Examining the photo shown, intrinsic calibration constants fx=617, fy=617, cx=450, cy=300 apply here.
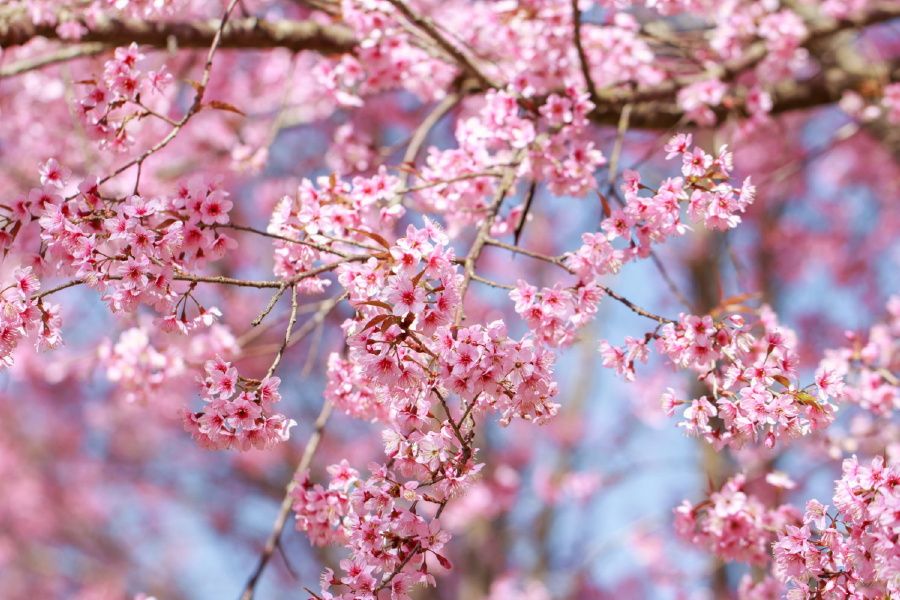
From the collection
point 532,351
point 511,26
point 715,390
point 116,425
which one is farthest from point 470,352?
point 116,425

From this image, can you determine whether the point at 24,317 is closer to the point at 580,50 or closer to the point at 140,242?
the point at 140,242

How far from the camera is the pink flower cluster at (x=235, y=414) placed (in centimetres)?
158

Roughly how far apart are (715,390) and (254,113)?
5.55 metres

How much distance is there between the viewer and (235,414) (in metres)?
1.58

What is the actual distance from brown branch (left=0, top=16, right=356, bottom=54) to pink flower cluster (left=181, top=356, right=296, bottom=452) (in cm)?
208

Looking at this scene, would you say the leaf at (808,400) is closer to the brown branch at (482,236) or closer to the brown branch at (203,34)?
the brown branch at (482,236)

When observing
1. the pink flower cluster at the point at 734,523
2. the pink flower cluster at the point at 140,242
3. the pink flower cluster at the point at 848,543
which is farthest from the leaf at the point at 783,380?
the pink flower cluster at the point at 140,242

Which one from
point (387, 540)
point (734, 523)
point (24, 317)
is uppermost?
point (24, 317)

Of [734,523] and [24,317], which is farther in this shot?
[734,523]

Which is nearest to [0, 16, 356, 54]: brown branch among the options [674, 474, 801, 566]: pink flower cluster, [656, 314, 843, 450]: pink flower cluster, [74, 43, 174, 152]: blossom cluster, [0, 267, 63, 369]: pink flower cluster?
[74, 43, 174, 152]: blossom cluster

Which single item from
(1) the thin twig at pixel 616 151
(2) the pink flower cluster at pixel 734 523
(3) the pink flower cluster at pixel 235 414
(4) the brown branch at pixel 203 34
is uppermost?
(4) the brown branch at pixel 203 34

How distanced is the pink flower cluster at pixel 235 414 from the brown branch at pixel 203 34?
208cm

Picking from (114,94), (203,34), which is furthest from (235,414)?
(203,34)

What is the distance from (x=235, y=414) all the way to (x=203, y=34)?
7.45ft
